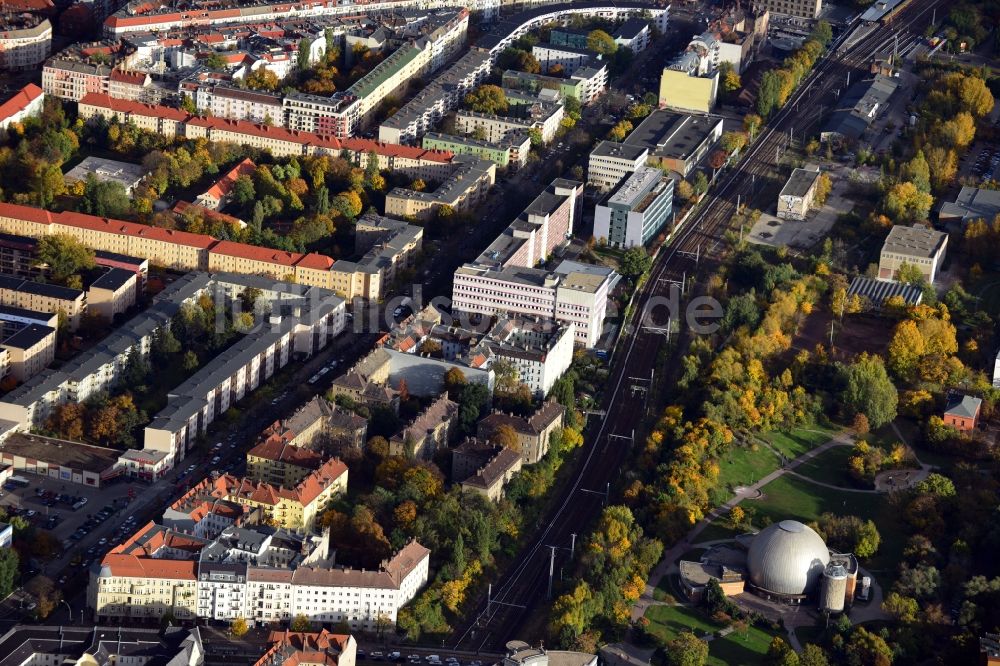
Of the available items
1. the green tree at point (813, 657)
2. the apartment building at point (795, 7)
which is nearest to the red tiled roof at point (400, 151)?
the apartment building at point (795, 7)

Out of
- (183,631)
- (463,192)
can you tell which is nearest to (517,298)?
(463,192)

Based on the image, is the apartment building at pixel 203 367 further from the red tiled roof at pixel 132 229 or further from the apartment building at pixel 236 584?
the apartment building at pixel 236 584

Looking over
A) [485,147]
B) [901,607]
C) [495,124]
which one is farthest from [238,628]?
[495,124]

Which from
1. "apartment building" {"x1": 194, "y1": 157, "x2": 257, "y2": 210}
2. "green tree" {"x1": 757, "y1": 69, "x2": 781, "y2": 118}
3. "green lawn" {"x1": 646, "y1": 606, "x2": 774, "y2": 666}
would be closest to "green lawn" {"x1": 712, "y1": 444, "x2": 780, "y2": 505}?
"green lawn" {"x1": 646, "y1": 606, "x2": 774, "y2": 666}

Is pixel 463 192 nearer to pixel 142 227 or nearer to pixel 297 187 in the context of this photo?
pixel 297 187

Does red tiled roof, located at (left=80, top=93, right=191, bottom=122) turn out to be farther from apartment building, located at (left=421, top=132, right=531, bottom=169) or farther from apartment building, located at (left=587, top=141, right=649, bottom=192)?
apartment building, located at (left=587, top=141, right=649, bottom=192)
